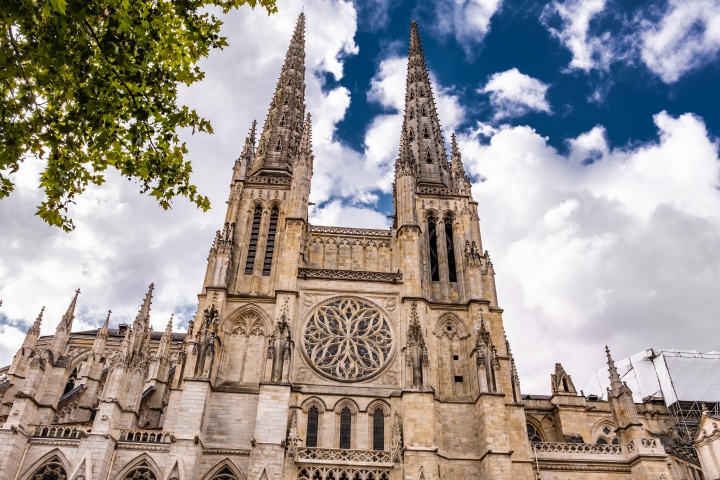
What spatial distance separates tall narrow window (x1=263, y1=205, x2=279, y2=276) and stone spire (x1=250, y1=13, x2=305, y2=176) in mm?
4280

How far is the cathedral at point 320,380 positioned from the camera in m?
19.1

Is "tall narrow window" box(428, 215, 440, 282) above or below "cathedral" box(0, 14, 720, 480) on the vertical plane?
above

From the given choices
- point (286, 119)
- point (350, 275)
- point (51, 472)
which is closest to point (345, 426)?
point (350, 275)

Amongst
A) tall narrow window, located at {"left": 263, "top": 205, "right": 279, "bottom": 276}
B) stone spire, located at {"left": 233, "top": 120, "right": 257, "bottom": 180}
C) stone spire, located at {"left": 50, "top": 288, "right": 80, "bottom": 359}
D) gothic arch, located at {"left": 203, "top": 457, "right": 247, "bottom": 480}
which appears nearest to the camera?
gothic arch, located at {"left": 203, "top": 457, "right": 247, "bottom": 480}

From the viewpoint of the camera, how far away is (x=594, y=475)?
2155 centimetres

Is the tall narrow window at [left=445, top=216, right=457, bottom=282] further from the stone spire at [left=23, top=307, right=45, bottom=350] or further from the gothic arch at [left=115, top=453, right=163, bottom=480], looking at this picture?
the stone spire at [left=23, top=307, right=45, bottom=350]

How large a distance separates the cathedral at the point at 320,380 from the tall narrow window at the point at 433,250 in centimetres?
12

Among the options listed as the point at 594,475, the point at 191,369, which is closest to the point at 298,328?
the point at 191,369

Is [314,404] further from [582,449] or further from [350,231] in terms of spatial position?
[582,449]

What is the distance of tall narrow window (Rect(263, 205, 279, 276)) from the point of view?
25.5 meters

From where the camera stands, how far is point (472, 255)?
2567cm

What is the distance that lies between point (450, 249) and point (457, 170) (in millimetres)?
5564

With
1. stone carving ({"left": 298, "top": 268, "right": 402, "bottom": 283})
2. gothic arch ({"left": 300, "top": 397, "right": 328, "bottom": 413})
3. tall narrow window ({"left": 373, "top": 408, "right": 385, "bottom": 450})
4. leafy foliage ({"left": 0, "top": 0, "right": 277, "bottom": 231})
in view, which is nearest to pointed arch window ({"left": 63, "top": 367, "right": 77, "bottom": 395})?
stone carving ({"left": 298, "top": 268, "right": 402, "bottom": 283})

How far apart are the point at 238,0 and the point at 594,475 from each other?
2162 cm
